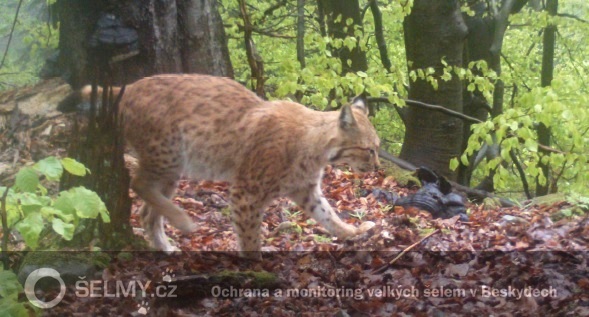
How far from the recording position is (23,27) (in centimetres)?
677

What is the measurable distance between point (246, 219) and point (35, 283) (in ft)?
5.95

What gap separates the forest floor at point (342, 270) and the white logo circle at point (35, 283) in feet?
0.16

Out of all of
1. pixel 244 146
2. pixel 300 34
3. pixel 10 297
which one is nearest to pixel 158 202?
pixel 244 146

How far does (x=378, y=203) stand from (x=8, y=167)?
358 cm

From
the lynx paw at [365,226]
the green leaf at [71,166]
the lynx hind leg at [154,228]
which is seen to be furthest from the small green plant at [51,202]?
the lynx paw at [365,226]

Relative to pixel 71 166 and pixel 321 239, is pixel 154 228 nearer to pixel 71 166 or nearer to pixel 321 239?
pixel 321 239

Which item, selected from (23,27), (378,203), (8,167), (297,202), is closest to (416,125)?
(378,203)

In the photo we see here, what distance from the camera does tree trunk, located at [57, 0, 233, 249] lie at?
452 centimetres

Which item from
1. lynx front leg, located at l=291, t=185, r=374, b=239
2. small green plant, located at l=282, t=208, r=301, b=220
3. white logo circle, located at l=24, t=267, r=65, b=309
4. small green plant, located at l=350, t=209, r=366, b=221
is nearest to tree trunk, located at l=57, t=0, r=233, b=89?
white logo circle, located at l=24, t=267, r=65, b=309

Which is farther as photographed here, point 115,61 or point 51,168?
point 115,61

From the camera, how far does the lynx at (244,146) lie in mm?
5777

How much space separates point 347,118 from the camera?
19.6ft

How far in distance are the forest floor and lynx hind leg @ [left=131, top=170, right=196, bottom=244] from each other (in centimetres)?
12

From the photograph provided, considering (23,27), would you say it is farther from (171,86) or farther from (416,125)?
(416,125)
